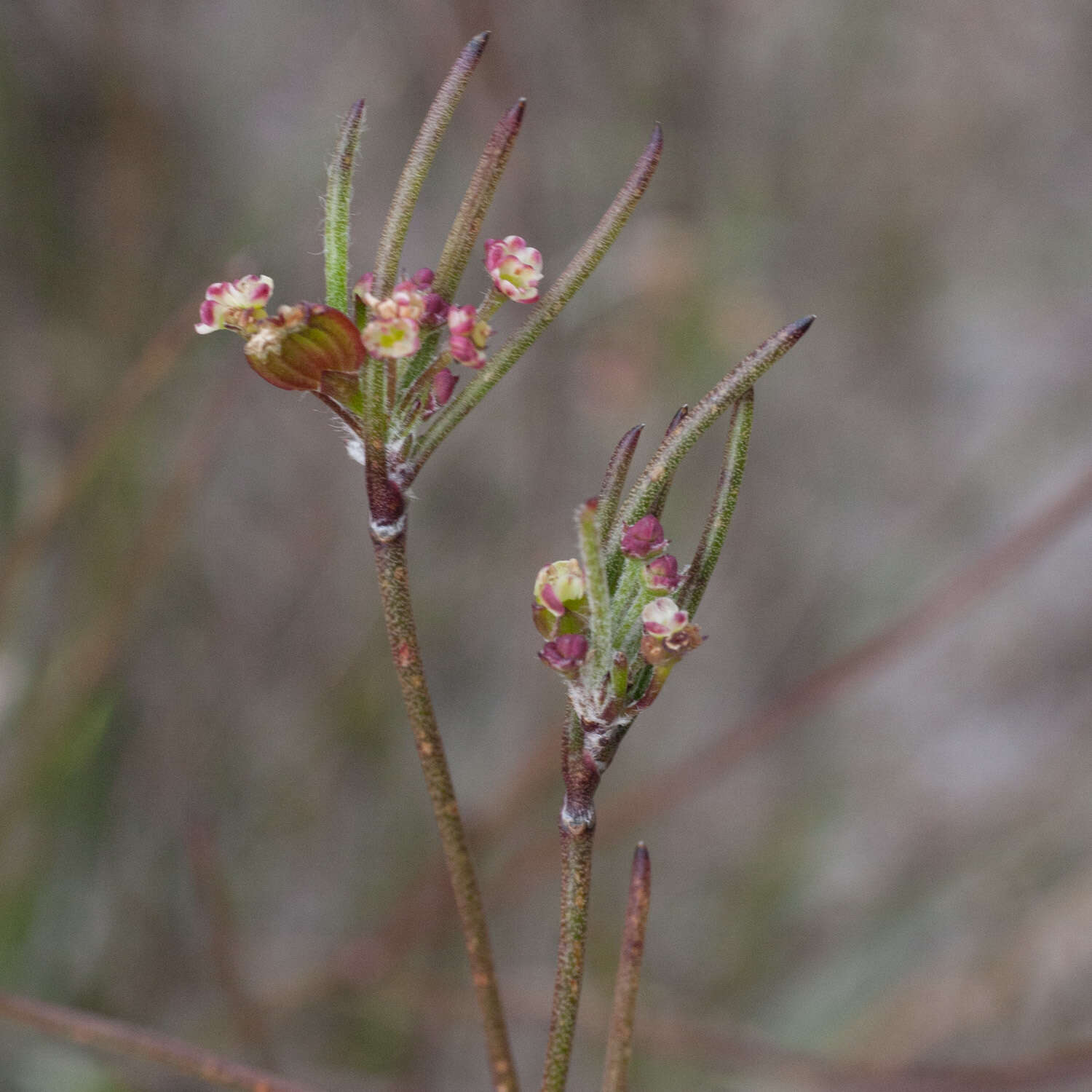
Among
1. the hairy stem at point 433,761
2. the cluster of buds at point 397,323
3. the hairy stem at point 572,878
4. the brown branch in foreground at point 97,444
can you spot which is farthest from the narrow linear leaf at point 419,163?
the brown branch in foreground at point 97,444

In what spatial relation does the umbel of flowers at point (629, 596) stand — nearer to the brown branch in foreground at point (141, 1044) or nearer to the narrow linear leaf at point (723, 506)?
the narrow linear leaf at point (723, 506)

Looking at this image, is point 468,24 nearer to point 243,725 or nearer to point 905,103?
point 243,725

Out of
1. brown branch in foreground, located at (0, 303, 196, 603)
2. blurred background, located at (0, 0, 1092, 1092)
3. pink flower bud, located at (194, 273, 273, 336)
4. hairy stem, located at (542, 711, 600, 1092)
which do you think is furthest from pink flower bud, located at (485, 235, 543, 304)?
blurred background, located at (0, 0, 1092, 1092)

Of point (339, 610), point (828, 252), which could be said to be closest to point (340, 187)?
point (339, 610)

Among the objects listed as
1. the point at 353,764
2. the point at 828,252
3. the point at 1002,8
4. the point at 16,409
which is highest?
the point at 1002,8

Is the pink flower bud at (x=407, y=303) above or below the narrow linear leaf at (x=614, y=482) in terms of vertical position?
above

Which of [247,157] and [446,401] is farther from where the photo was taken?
[247,157]

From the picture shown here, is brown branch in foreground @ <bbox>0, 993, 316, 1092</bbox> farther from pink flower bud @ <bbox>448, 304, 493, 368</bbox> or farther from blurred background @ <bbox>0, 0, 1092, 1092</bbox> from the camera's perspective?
blurred background @ <bbox>0, 0, 1092, 1092</bbox>
